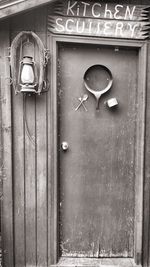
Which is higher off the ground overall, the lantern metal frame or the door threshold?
the lantern metal frame

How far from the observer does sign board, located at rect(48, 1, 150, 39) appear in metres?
2.43

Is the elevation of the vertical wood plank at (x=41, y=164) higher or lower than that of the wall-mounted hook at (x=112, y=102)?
lower

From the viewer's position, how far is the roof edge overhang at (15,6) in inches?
88.7

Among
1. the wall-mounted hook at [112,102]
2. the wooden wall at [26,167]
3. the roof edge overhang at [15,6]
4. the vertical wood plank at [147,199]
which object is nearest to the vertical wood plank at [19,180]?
the wooden wall at [26,167]

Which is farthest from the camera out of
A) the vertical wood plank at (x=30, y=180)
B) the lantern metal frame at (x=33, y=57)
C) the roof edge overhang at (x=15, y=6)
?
the vertical wood plank at (x=30, y=180)

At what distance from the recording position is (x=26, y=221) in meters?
2.63

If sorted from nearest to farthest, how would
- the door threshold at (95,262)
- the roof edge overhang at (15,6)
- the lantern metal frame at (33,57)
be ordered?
1. the roof edge overhang at (15,6)
2. the lantern metal frame at (33,57)
3. the door threshold at (95,262)

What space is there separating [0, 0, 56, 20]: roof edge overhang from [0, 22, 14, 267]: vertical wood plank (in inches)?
6.6

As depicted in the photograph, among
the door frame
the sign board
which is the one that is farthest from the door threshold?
the sign board

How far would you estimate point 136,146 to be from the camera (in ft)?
8.70

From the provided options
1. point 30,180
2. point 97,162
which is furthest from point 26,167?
point 97,162

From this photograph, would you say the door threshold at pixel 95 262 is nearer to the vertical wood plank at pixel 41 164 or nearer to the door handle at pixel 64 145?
the vertical wood plank at pixel 41 164

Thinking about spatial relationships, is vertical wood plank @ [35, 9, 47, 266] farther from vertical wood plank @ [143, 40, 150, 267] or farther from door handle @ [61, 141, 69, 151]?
vertical wood plank @ [143, 40, 150, 267]

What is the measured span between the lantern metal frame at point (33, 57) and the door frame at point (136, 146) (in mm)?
93
